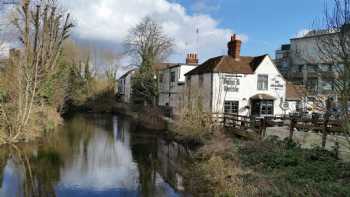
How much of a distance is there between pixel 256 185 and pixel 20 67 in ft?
54.0

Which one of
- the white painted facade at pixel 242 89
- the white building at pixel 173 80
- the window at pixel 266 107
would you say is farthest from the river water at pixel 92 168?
the white building at pixel 173 80

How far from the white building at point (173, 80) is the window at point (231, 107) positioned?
18.1 feet

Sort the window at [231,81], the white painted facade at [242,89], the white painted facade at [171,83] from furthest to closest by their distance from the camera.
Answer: the white painted facade at [171,83], the white painted facade at [242,89], the window at [231,81]

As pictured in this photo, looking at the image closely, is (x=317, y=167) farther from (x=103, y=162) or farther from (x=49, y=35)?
(x=49, y=35)

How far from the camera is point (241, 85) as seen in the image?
85.8 ft

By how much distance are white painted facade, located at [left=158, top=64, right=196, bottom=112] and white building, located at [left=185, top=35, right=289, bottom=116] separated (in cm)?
479

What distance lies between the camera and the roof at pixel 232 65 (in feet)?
84.2

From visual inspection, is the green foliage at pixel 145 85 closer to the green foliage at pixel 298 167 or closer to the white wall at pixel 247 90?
the white wall at pixel 247 90

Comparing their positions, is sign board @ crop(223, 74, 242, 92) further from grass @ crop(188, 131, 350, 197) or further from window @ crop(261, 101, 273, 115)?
grass @ crop(188, 131, 350, 197)

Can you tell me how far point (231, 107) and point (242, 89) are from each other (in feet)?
6.08

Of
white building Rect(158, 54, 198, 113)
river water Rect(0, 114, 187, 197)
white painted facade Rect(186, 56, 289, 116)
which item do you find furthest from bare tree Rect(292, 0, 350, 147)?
white building Rect(158, 54, 198, 113)

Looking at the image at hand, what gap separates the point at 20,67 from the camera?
62.6 feet

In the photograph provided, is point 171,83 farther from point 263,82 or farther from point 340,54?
point 340,54

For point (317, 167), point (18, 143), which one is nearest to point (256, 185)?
point (317, 167)
